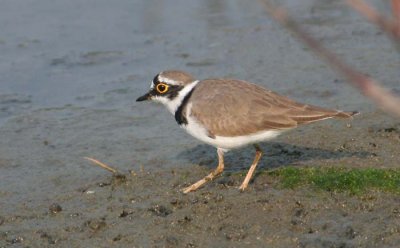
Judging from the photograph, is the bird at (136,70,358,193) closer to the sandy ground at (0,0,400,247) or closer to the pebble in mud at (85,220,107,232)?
the sandy ground at (0,0,400,247)

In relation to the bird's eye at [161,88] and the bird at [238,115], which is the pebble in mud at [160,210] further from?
the bird's eye at [161,88]

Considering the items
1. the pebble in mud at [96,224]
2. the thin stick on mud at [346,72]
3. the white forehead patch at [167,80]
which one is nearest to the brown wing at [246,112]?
the white forehead patch at [167,80]

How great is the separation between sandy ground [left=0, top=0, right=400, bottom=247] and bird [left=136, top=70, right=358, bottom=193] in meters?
0.43

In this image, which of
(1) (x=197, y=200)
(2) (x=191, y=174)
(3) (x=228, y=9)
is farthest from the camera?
(3) (x=228, y=9)

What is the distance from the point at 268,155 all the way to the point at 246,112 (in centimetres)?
121

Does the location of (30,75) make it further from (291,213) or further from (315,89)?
(291,213)

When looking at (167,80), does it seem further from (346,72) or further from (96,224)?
Answer: (346,72)

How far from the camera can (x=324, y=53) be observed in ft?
5.08

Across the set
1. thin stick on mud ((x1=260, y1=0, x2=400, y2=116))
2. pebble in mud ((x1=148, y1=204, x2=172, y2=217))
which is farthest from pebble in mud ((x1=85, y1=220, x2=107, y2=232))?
thin stick on mud ((x1=260, y1=0, x2=400, y2=116))

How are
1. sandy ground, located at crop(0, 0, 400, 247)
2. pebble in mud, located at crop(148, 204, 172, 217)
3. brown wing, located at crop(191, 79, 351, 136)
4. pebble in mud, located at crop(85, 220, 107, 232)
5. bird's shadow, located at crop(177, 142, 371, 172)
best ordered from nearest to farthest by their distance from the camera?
sandy ground, located at crop(0, 0, 400, 247)
pebble in mud, located at crop(85, 220, 107, 232)
pebble in mud, located at crop(148, 204, 172, 217)
brown wing, located at crop(191, 79, 351, 136)
bird's shadow, located at crop(177, 142, 371, 172)

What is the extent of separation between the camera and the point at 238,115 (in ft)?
21.4

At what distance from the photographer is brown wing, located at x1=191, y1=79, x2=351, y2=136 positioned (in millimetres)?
6465

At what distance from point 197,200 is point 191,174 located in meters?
0.90

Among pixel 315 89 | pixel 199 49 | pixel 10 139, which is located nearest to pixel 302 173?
pixel 315 89
